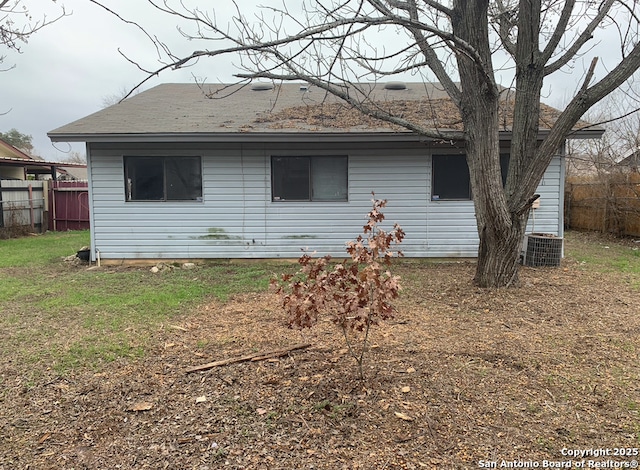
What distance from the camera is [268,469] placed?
2250 millimetres

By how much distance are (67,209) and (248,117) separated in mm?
10626

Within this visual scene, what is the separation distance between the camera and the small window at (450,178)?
27.7ft

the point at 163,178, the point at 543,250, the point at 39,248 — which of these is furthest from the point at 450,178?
the point at 39,248

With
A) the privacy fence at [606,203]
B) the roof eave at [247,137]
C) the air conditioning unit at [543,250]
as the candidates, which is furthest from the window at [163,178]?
the privacy fence at [606,203]

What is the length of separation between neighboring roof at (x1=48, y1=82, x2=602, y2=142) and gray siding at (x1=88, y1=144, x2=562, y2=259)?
47 centimetres

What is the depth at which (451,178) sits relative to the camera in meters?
8.50

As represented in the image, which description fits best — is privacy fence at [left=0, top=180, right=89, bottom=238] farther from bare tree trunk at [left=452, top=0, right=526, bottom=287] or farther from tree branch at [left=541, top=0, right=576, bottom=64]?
tree branch at [left=541, top=0, right=576, bottom=64]

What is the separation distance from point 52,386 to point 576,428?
3.76 metres

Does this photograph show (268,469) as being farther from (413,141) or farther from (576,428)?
(413,141)

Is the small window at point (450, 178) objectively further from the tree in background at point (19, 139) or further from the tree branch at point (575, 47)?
the tree in background at point (19, 139)

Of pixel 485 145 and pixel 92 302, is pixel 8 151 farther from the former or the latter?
pixel 485 145

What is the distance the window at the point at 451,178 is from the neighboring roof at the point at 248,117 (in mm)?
698

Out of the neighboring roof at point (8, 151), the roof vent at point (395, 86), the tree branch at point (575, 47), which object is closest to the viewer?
the tree branch at point (575, 47)

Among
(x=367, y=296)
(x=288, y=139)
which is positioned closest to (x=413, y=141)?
(x=288, y=139)
